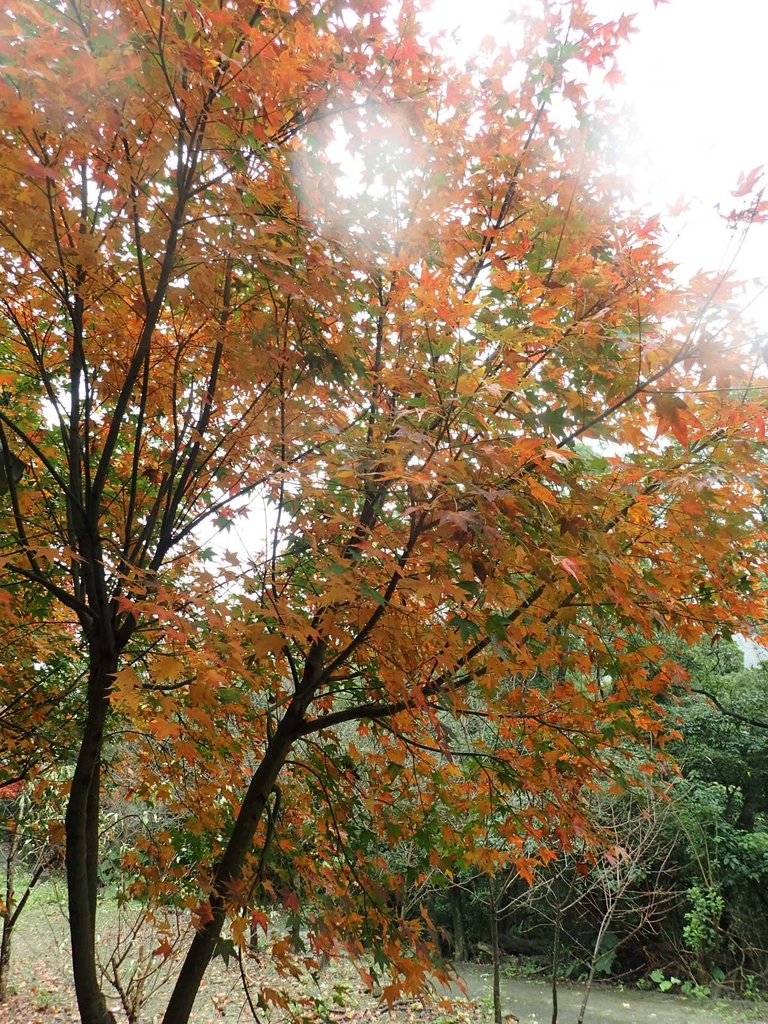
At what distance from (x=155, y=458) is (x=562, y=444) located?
93.5 inches

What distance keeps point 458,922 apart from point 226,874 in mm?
10264

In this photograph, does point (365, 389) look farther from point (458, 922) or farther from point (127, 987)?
point (458, 922)

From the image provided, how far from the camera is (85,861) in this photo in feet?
8.15

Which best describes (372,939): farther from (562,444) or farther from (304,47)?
(304,47)

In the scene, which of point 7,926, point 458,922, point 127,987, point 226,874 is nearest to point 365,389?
point 226,874

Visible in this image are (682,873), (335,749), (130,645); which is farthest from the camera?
(682,873)

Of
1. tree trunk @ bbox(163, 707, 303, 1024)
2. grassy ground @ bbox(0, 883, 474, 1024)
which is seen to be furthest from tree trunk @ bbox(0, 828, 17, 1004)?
tree trunk @ bbox(163, 707, 303, 1024)

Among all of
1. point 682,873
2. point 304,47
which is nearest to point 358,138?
point 304,47

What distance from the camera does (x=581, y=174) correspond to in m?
2.47

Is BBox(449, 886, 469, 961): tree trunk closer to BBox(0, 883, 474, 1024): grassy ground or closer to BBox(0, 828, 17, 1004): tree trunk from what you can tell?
BBox(0, 883, 474, 1024): grassy ground

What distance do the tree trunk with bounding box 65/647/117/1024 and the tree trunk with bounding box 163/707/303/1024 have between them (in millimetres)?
292

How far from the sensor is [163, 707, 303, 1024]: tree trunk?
2.48 metres

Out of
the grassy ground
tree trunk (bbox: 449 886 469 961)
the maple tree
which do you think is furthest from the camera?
tree trunk (bbox: 449 886 469 961)

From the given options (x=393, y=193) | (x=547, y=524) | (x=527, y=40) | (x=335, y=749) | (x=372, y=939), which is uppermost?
(x=527, y=40)
